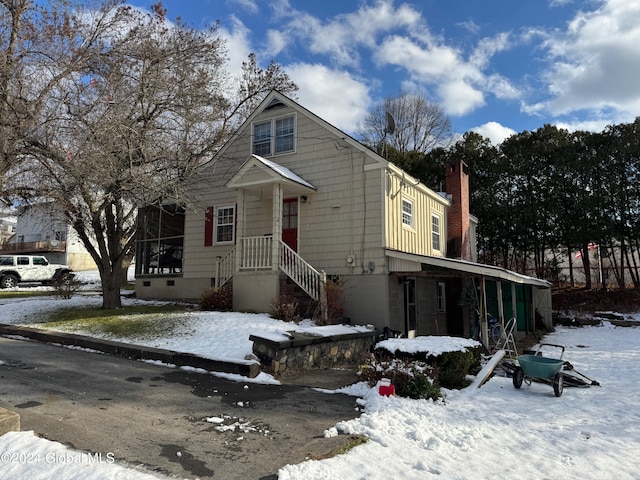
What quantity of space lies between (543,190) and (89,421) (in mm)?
26256

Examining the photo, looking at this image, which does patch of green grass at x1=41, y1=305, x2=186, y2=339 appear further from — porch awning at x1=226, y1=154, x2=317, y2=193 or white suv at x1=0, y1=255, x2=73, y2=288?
white suv at x1=0, y1=255, x2=73, y2=288

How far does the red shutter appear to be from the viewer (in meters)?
16.3

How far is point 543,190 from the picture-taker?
25.5 metres

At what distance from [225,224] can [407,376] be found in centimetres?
1084

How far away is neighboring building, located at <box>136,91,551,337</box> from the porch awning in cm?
4

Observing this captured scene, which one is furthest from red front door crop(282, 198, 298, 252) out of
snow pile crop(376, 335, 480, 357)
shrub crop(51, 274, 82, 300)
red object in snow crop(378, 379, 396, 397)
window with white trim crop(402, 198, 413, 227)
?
shrub crop(51, 274, 82, 300)

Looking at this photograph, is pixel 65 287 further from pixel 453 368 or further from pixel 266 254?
pixel 453 368

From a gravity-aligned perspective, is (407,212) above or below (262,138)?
below

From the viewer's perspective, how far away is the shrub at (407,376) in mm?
6816

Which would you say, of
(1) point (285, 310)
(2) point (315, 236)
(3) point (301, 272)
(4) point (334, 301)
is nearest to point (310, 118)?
(2) point (315, 236)

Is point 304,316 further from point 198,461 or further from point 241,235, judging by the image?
point 198,461

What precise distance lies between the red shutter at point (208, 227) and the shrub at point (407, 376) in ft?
33.6

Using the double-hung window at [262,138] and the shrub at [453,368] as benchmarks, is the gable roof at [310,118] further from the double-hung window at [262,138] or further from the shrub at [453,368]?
the shrub at [453,368]

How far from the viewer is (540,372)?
7.72 metres
